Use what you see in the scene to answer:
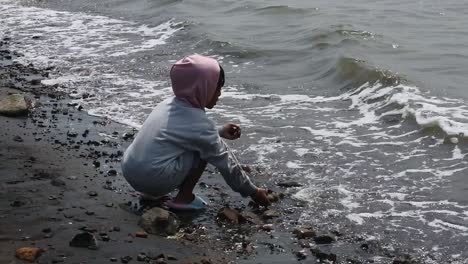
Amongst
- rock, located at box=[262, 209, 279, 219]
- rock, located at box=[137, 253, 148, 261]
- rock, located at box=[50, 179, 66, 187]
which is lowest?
rock, located at box=[262, 209, 279, 219]

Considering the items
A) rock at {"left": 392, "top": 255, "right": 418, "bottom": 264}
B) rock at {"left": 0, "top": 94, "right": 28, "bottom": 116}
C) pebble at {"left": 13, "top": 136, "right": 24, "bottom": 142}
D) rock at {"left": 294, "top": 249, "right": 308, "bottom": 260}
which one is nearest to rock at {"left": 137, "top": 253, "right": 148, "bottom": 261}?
rock at {"left": 294, "top": 249, "right": 308, "bottom": 260}

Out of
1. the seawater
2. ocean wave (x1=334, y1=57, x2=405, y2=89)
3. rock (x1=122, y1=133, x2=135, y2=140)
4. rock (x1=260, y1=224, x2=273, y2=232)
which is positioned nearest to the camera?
rock (x1=260, y1=224, x2=273, y2=232)

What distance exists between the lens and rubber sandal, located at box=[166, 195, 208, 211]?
5680 mm

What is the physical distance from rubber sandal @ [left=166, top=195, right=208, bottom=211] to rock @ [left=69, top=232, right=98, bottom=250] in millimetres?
1031

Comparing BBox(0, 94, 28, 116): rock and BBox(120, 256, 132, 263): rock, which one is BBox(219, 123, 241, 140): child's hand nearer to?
BBox(120, 256, 132, 263): rock

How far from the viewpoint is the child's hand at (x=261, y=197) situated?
5847mm

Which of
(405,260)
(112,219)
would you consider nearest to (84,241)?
(112,219)

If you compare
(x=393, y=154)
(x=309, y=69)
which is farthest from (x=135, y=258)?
(x=309, y=69)

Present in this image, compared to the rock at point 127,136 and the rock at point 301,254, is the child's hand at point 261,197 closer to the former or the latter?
the rock at point 301,254

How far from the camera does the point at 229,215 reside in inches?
221

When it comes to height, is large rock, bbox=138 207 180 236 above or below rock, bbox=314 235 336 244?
above

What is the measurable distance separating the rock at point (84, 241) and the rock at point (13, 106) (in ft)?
12.6

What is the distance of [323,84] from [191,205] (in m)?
5.44

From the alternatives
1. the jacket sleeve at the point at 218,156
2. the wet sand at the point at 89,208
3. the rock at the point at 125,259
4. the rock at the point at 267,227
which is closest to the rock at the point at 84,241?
the wet sand at the point at 89,208
